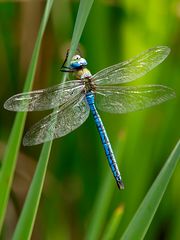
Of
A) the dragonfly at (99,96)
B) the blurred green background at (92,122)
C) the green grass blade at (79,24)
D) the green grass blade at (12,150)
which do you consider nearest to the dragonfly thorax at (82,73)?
the dragonfly at (99,96)

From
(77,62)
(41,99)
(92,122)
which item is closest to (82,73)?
(77,62)

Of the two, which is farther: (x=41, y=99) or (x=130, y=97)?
(x=130, y=97)

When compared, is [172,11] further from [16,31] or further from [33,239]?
[33,239]

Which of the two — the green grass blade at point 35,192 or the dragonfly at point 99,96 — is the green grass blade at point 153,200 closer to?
the green grass blade at point 35,192

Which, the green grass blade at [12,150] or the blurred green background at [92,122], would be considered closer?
the green grass blade at [12,150]

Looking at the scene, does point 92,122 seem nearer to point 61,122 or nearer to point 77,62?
point 77,62

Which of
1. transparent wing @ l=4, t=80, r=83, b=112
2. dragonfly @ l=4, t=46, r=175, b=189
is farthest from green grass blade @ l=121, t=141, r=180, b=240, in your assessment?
dragonfly @ l=4, t=46, r=175, b=189

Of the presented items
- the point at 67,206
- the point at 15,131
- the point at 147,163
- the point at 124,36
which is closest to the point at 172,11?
the point at 124,36
